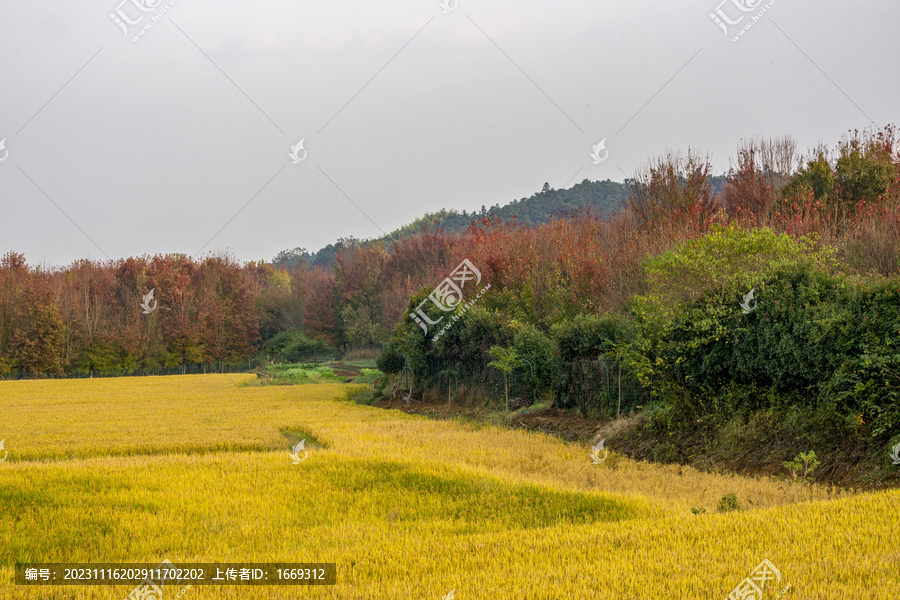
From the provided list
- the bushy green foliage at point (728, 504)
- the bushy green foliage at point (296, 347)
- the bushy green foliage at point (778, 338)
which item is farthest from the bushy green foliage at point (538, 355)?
the bushy green foliage at point (296, 347)

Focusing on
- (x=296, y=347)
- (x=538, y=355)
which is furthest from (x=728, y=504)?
(x=296, y=347)

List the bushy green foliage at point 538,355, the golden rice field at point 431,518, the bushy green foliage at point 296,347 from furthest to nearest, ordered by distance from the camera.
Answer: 1. the bushy green foliage at point 296,347
2. the bushy green foliage at point 538,355
3. the golden rice field at point 431,518

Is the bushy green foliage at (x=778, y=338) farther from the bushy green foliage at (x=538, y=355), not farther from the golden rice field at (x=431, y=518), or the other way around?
the bushy green foliage at (x=538, y=355)

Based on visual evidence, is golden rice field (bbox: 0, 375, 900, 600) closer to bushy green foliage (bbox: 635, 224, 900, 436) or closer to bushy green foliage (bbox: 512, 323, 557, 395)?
bushy green foliage (bbox: 635, 224, 900, 436)

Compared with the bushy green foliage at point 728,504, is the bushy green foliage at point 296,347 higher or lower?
higher

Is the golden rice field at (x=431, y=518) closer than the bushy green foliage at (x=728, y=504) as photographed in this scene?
Yes

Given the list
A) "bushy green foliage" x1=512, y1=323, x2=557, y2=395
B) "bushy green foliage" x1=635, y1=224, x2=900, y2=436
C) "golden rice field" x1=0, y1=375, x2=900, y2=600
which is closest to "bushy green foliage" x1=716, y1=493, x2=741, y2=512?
"golden rice field" x1=0, y1=375, x2=900, y2=600

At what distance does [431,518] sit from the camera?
384 inches

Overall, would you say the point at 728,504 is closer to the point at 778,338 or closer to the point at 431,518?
the point at 431,518

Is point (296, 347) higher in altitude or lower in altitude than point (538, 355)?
lower

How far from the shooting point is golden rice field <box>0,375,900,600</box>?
6.28 meters

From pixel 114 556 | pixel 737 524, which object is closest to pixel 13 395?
pixel 114 556

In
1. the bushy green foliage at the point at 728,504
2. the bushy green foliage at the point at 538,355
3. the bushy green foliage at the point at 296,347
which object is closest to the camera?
the bushy green foliage at the point at 728,504

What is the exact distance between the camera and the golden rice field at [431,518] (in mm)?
6281
